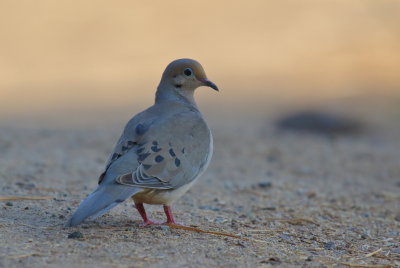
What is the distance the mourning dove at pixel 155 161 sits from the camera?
4.80 m

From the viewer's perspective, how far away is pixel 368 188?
8.82 m

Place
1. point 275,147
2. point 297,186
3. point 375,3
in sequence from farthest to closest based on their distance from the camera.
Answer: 1. point 375,3
2. point 275,147
3. point 297,186

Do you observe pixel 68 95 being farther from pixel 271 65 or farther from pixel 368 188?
pixel 368 188

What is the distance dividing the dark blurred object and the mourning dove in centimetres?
732

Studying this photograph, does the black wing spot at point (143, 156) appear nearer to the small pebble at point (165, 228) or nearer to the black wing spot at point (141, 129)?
the black wing spot at point (141, 129)

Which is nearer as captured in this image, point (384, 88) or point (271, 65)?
point (384, 88)

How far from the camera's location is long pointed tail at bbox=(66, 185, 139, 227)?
4.64m

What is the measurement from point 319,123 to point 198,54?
14.6 ft

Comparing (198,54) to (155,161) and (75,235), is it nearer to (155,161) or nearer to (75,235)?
(155,161)

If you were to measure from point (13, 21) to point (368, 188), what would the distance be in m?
12.0

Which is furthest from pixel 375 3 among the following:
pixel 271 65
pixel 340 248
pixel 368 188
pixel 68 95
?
pixel 340 248

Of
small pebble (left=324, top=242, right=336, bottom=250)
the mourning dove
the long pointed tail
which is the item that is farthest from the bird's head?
small pebble (left=324, top=242, right=336, bottom=250)

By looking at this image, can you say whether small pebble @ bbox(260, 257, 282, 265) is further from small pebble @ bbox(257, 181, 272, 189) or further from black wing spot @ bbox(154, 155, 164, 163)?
small pebble @ bbox(257, 181, 272, 189)

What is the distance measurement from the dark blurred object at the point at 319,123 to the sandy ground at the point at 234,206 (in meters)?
0.58
